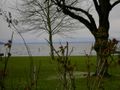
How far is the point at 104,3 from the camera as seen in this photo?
2050 centimetres

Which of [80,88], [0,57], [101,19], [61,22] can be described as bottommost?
[80,88]

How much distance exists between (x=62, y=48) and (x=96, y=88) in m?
0.49

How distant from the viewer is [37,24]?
43.9 m

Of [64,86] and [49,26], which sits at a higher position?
[49,26]

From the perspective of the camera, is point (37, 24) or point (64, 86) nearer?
point (64, 86)

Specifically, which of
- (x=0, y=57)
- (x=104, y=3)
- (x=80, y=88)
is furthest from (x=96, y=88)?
(x=104, y=3)

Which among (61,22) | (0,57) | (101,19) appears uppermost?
(61,22)

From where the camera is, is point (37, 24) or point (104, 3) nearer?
point (104, 3)

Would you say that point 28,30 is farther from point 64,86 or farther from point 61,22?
point 64,86

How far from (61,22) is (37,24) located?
2908 millimetres

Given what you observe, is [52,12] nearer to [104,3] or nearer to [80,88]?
[104,3]

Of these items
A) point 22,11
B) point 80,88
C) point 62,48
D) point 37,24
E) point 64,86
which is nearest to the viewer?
point 64,86

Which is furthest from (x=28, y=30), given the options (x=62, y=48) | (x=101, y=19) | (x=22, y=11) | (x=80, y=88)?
(x=62, y=48)

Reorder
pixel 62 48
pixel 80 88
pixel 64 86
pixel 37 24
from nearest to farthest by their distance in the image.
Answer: pixel 64 86, pixel 62 48, pixel 80 88, pixel 37 24
